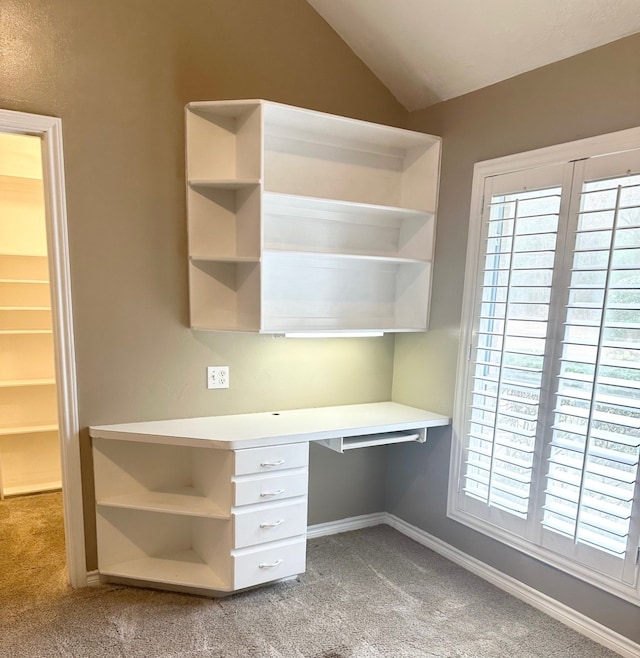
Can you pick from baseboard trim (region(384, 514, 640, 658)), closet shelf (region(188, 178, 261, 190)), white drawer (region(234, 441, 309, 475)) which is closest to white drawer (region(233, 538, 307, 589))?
white drawer (region(234, 441, 309, 475))

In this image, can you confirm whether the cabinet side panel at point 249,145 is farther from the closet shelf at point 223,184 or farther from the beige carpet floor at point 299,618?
the beige carpet floor at point 299,618

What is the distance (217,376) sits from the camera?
2447 millimetres

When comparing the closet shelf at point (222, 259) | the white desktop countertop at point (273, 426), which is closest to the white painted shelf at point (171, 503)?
the white desktop countertop at point (273, 426)

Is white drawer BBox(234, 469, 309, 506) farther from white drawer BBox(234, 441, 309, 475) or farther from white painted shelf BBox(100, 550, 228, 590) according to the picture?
white painted shelf BBox(100, 550, 228, 590)

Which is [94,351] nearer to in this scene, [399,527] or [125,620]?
[125,620]

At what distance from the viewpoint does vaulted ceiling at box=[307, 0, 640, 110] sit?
5.99 feet

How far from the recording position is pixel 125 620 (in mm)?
2053

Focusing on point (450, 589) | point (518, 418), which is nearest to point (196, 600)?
point (450, 589)

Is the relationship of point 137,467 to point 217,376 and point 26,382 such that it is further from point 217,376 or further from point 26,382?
point 26,382

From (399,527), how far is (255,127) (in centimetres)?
246

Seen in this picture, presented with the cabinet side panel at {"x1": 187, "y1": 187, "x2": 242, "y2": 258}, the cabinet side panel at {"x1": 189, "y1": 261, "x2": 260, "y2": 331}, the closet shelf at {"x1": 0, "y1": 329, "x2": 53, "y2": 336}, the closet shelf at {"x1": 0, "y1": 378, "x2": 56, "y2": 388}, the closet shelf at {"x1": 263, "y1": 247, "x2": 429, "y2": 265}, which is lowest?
the closet shelf at {"x1": 0, "y1": 378, "x2": 56, "y2": 388}

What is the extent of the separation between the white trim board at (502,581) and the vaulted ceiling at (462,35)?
241 cm

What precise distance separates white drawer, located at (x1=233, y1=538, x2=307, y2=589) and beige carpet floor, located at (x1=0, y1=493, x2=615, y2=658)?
0.11 metres

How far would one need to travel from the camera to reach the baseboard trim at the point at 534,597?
193 cm
